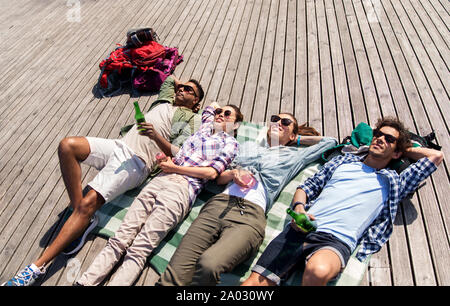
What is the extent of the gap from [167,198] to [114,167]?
647mm

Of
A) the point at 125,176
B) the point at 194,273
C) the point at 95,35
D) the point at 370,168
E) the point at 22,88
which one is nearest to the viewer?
the point at 194,273

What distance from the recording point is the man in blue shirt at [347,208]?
82.5 inches

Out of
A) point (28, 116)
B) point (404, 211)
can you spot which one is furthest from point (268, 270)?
point (28, 116)

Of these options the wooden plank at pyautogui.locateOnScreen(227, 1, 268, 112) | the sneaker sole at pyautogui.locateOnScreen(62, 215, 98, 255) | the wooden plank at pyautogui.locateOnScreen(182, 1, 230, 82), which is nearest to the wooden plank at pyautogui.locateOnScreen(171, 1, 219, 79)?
the wooden plank at pyautogui.locateOnScreen(182, 1, 230, 82)

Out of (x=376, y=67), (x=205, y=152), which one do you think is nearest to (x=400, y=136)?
(x=205, y=152)

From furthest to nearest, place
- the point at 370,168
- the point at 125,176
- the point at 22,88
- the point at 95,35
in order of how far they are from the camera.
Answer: the point at 95,35 < the point at 22,88 < the point at 125,176 < the point at 370,168

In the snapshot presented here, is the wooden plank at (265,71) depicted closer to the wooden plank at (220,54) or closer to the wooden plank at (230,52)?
the wooden plank at (230,52)

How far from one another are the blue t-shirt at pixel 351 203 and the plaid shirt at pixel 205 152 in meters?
0.94

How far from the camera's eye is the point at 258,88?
4242 millimetres

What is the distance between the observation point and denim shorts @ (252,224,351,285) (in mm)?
2082

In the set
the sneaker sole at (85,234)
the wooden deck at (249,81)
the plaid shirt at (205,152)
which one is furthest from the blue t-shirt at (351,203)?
the sneaker sole at (85,234)
